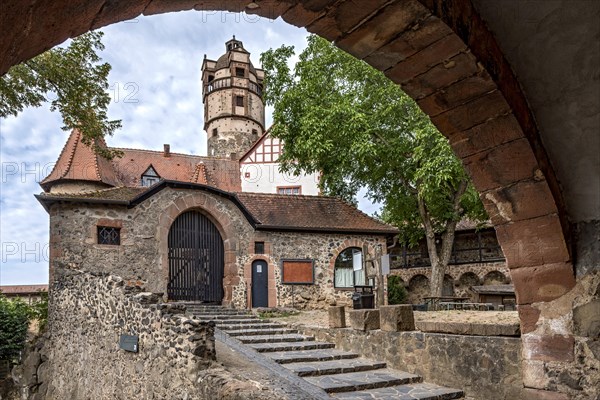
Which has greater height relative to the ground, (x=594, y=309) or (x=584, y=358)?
(x=594, y=309)

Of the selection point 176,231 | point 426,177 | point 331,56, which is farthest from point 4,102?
point 331,56

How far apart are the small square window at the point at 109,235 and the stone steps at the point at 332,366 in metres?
7.59

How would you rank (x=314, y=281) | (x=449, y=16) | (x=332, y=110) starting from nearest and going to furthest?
(x=449, y=16)
(x=314, y=281)
(x=332, y=110)

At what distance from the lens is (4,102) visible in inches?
306

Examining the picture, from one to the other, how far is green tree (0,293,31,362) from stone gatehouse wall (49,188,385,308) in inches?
168

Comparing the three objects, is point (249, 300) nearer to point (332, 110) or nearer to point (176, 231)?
point (176, 231)

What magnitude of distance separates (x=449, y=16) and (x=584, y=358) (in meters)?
2.07

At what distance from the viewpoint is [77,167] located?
66.8 ft

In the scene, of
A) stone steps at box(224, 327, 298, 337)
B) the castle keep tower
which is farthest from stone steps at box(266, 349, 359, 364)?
the castle keep tower

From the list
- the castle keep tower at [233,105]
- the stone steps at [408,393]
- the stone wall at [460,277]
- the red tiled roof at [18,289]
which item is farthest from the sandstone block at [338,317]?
the castle keep tower at [233,105]

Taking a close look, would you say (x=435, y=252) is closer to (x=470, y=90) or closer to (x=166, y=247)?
(x=166, y=247)

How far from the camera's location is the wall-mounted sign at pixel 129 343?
27.1ft

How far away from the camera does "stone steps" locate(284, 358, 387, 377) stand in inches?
294

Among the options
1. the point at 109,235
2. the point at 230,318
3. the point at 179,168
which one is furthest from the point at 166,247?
the point at 179,168
